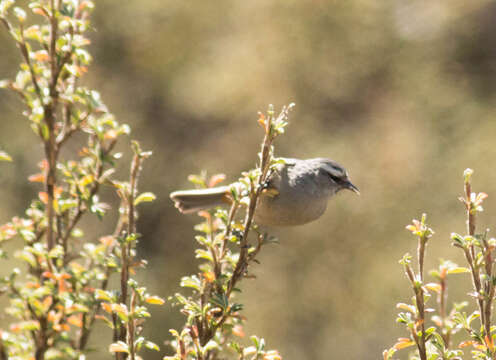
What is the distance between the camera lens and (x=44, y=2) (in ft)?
5.39

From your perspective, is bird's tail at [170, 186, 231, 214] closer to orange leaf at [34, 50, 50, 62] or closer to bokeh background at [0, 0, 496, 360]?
orange leaf at [34, 50, 50, 62]

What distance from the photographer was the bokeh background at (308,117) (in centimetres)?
598

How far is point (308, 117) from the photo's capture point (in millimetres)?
6391

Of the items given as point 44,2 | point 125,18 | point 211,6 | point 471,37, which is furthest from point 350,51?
point 44,2

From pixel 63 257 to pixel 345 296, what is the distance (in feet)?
16.2

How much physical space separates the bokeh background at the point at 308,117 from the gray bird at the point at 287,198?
104 inches

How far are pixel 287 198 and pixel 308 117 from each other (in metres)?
3.37

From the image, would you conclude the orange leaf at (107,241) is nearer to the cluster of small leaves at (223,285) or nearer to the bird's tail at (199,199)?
the cluster of small leaves at (223,285)

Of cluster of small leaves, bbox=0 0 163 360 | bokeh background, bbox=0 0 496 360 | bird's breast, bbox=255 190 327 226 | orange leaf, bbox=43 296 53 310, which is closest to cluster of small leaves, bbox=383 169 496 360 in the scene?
cluster of small leaves, bbox=0 0 163 360

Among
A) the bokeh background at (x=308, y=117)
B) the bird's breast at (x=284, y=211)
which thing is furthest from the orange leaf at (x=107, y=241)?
the bokeh background at (x=308, y=117)

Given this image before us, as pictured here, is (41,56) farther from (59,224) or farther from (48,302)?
(48,302)

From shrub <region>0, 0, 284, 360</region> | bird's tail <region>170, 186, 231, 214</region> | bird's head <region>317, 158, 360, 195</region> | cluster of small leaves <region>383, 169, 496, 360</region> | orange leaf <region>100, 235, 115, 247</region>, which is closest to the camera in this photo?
cluster of small leaves <region>383, 169, 496, 360</region>

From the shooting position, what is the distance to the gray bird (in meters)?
3.07

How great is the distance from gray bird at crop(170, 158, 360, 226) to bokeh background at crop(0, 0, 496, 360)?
265 centimetres
